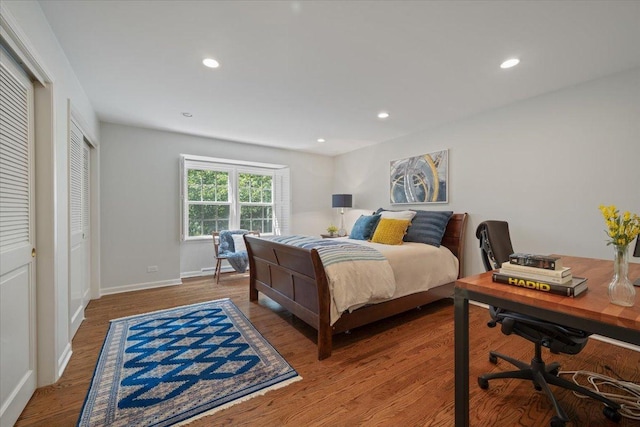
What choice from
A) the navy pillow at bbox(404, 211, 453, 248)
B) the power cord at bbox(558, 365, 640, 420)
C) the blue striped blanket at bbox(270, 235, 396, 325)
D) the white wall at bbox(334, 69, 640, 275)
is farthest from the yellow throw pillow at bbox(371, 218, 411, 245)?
the power cord at bbox(558, 365, 640, 420)

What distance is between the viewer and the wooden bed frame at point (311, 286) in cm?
214

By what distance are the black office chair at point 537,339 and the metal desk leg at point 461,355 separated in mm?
441

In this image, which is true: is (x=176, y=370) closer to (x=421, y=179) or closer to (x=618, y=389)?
(x=618, y=389)

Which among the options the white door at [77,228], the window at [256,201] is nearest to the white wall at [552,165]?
the window at [256,201]

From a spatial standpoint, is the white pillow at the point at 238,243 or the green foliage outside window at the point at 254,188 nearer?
the white pillow at the point at 238,243

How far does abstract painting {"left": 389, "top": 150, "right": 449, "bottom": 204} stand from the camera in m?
3.77

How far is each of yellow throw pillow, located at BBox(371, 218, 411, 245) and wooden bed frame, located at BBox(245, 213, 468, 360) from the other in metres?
0.64

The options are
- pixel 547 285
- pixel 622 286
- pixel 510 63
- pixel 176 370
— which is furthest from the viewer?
pixel 510 63

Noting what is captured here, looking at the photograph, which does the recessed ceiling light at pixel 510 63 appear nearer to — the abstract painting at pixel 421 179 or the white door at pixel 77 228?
the abstract painting at pixel 421 179

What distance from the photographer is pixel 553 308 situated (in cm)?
103

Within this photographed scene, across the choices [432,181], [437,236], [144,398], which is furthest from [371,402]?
[432,181]

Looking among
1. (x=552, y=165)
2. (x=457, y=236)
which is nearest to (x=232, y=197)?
(x=457, y=236)

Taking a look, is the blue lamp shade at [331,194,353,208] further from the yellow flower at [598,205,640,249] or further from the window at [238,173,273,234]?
the yellow flower at [598,205,640,249]

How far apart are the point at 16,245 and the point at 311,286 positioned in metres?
1.90
